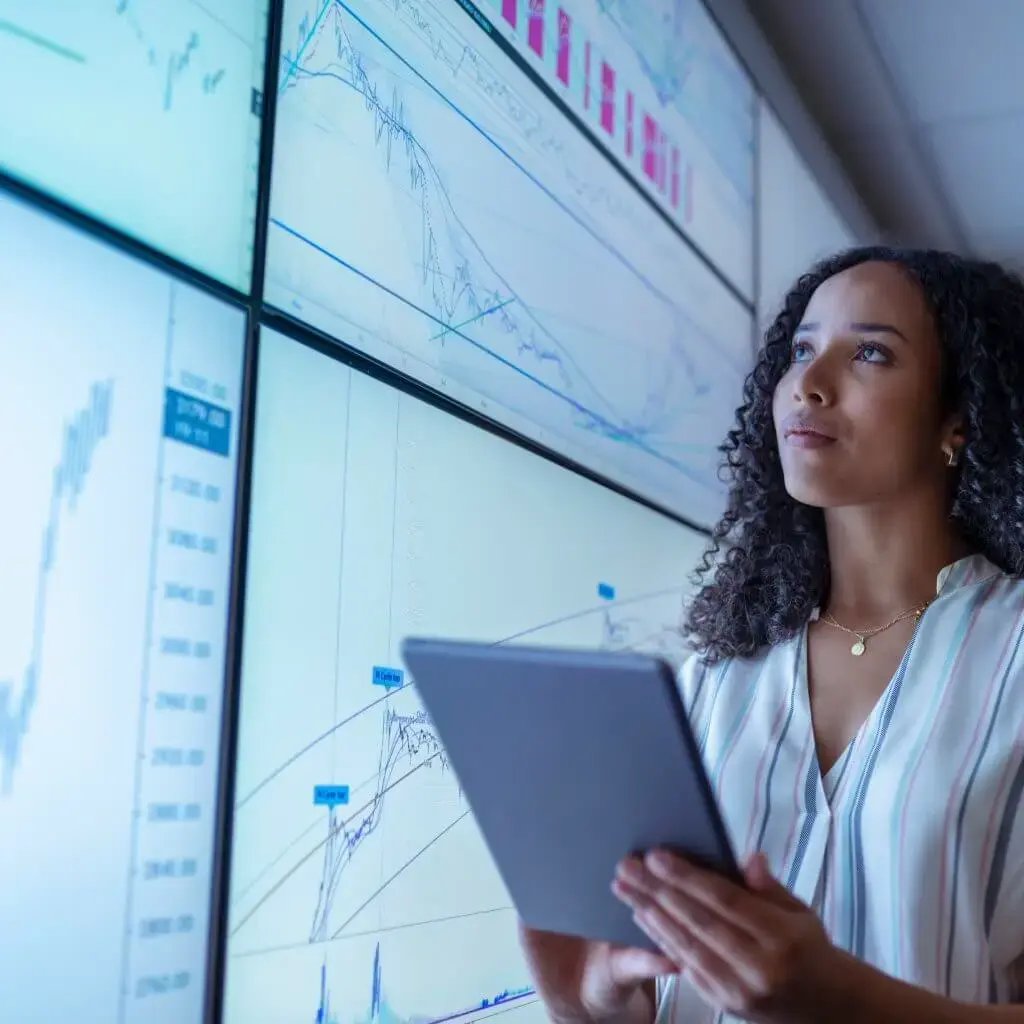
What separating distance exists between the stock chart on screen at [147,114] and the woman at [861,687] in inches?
23.4

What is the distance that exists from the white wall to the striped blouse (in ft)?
5.44

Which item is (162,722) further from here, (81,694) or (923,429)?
(923,429)

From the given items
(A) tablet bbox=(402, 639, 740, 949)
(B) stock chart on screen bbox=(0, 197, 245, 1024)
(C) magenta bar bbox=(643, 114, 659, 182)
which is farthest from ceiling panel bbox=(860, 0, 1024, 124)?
(A) tablet bbox=(402, 639, 740, 949)

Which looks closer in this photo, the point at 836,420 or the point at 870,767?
the point at 870,767

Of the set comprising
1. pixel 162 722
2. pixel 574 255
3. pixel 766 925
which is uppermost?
pixel 574 255

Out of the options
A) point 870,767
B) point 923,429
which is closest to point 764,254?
point 923,429

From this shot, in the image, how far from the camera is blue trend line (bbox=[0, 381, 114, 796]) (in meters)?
0.83

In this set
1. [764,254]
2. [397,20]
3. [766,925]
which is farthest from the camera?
[764,254]

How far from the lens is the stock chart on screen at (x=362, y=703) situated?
42.3 inches

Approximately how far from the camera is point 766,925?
2.14ft

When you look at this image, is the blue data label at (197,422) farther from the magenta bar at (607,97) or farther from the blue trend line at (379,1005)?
the magenta bar at (607,97)

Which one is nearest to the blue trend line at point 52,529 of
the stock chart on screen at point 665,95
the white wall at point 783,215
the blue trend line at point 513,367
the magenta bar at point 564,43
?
the blue trend line at point 513,367

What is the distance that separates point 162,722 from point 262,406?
33 cm

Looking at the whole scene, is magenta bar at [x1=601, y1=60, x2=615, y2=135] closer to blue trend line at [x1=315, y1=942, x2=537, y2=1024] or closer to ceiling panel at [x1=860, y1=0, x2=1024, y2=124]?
ceiling panel at [x1=860, y1=0, x2=1024, y2=124]
